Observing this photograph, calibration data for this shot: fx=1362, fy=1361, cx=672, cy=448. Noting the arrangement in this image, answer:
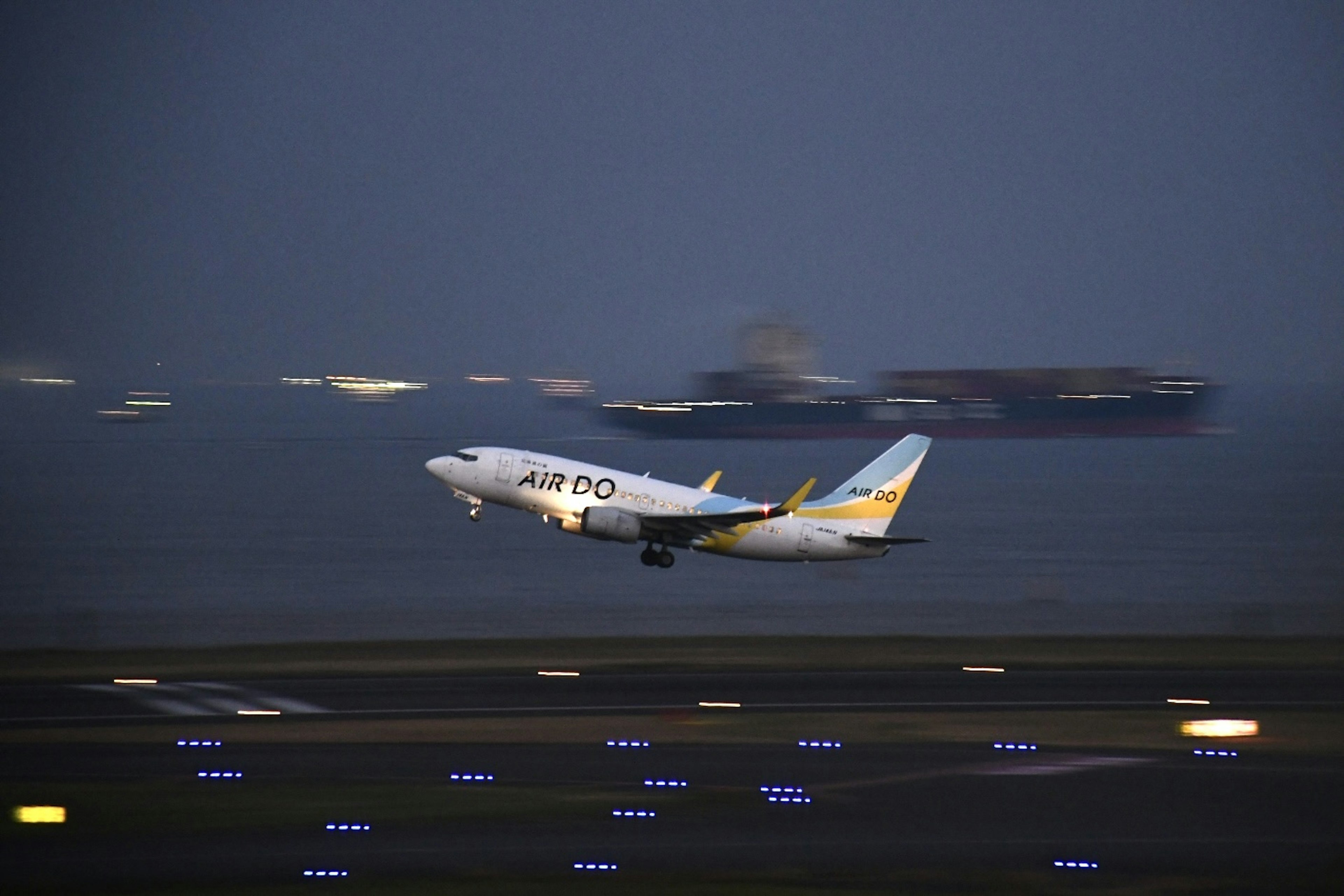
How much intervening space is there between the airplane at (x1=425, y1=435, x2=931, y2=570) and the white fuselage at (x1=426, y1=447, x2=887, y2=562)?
0.11 feet

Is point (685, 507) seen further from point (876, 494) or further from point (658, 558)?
point (876, 494)

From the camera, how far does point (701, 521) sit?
45.8 m

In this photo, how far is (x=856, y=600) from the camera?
53562 mm

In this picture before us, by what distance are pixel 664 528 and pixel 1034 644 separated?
15.0 meters

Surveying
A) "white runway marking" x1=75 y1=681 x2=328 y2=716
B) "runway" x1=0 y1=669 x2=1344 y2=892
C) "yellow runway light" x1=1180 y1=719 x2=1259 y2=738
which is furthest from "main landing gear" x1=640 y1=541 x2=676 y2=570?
"yellow runway light" x1=1180 y1=719 x2=1259 y2=738

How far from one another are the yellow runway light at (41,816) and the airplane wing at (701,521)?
29.3 m

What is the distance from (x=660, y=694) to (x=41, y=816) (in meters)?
12.5

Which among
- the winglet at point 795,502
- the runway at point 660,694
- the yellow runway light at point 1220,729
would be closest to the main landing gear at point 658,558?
the winglet at point 795,502

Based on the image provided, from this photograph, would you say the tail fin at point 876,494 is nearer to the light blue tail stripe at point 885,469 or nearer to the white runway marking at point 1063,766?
the light blue tail stripe at point 885,469

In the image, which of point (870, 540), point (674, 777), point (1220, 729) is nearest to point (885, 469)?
point (870, 540)

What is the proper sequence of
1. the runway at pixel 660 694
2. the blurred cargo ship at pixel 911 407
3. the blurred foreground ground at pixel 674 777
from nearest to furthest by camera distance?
the blurred foreground ground at pixel 674 777 → the runway at pixel 660 694 → the blurred cargo ship at pixel 911 407

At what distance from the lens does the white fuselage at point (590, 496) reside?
45.4 meters

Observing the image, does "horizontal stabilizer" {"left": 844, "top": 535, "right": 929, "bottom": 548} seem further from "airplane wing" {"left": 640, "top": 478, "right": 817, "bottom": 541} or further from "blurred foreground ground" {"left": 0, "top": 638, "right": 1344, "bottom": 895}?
"blurred foreground ground" {"left": 0, "top": 638, "right": 1344, "bottom": 895}

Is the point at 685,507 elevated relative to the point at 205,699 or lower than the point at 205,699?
elevated
